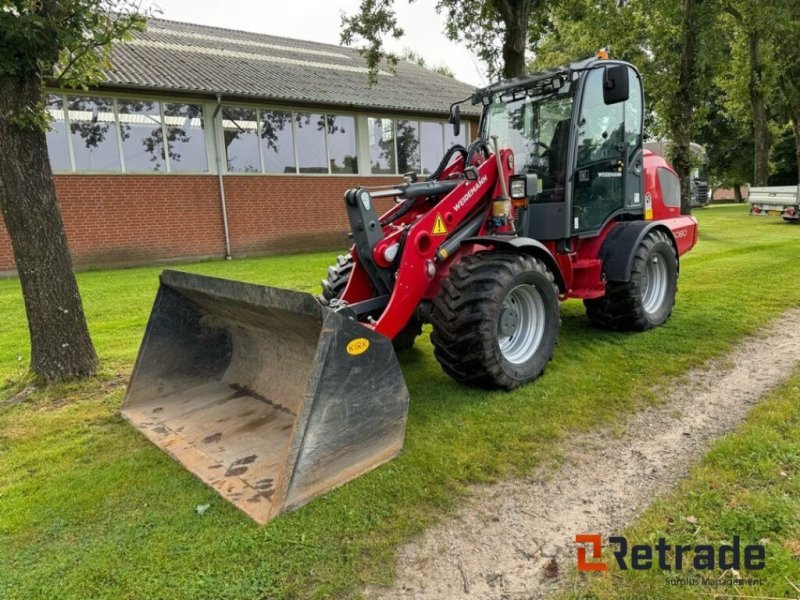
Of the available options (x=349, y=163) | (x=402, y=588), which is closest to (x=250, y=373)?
(x=402, y=588)

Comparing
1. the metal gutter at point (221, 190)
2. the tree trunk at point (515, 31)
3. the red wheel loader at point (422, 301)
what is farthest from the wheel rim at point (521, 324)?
the metal gutter at point (221, 190)

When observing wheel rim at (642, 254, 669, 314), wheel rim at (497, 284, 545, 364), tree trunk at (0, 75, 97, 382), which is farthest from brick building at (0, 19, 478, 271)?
wheel rim at (497, 284, 545, 364)

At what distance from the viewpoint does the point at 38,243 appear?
4180 millimetres

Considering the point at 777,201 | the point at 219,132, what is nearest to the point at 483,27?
the point at 219,132

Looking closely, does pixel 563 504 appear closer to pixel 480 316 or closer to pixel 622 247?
pixel 480 316

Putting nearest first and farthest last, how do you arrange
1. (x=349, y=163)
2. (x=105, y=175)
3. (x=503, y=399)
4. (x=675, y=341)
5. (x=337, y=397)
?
(x=337, y=397) < (x=503, y=399) < (x=675, y=341) < (x=105, y=175) < (x=349, y=163)

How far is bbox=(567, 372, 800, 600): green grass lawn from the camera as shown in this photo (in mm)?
2162

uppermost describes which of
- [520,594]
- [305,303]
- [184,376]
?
[305,303]

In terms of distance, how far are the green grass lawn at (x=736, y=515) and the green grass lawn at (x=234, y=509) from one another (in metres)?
0.74

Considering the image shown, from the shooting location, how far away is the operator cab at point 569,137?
4.77 metres

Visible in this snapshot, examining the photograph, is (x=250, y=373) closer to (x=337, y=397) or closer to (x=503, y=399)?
(x=337, y=397)

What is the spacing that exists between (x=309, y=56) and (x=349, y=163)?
5.32m

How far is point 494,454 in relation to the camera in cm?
323

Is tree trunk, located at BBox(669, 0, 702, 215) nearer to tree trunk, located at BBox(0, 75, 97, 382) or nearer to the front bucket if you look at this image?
the front bucket
